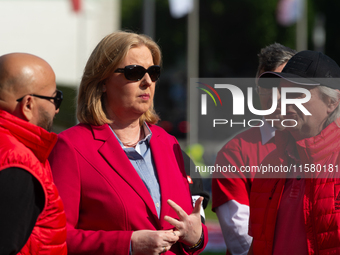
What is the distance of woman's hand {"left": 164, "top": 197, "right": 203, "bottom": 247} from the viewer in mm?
2391

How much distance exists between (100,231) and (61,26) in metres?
12.7

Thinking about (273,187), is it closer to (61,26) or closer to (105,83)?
(105,83)

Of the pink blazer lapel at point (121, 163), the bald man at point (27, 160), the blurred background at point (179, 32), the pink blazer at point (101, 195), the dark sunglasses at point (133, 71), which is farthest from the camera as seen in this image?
the blurred background at point (179, 32)

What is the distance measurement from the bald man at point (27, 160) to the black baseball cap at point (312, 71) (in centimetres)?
129

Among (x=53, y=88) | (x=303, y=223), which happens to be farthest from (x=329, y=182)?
(x=53, y=88)

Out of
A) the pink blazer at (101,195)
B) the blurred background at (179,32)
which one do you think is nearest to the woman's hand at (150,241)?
the pink blazer at (101,195)

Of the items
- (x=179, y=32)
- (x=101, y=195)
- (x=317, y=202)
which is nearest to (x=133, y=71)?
(x=101, y=195)

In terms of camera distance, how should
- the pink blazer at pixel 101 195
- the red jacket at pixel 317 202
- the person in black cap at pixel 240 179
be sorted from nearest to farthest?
the red jacket at pixel 317 202, the pink blazer at pixel 101 195, the person in black cap at pixel 240 179

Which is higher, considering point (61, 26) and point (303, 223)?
point (61, 26)

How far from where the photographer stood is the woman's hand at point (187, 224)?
239cm

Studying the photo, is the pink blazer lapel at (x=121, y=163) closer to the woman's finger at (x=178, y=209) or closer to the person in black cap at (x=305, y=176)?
the woman's finger at (x=178, y=209)

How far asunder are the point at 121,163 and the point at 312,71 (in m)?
1.19

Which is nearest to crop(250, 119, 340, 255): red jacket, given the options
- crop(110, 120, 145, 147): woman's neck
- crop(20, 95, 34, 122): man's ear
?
crop(110, 120, 145, 147): woman's neck

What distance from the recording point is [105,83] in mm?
2775
